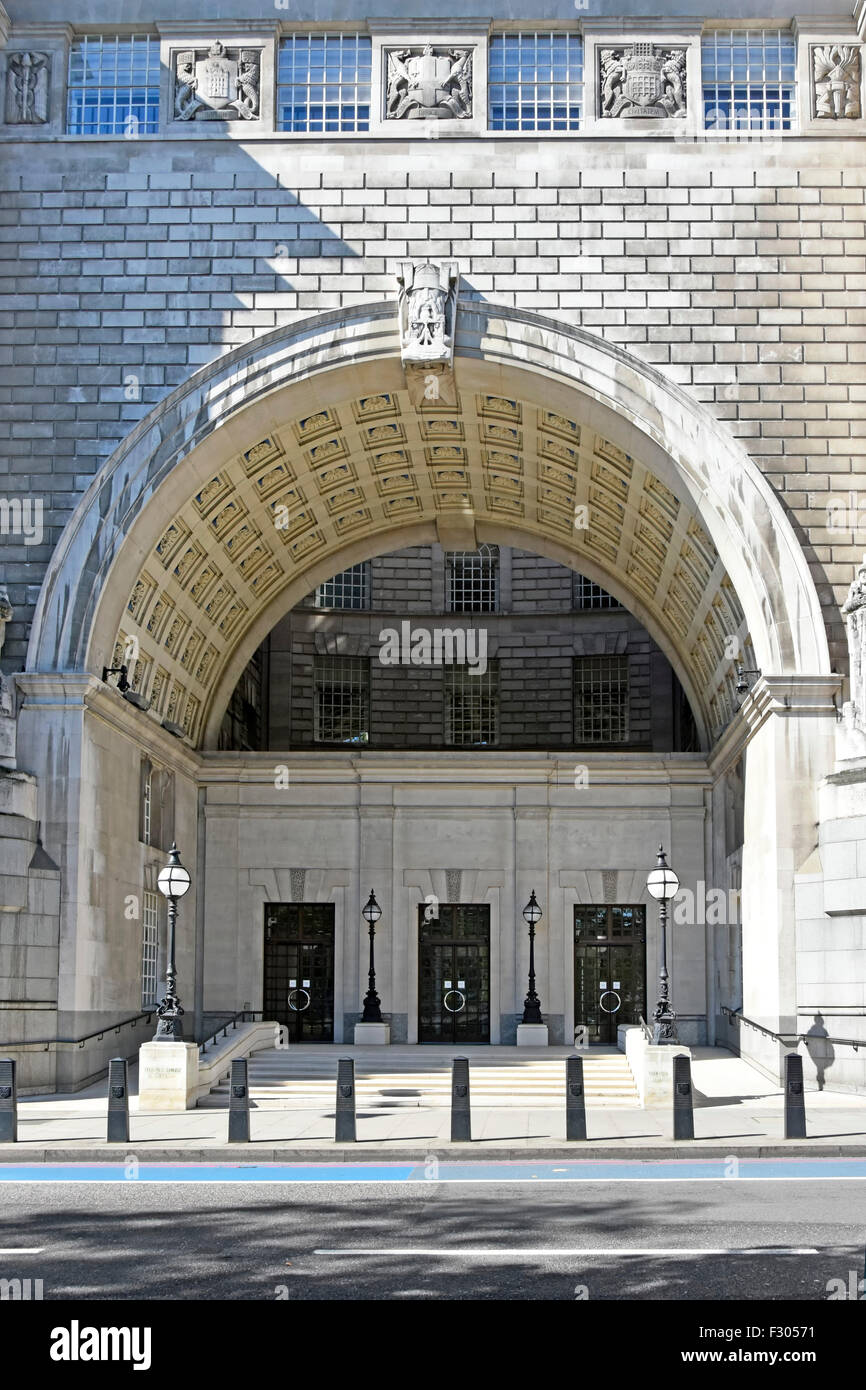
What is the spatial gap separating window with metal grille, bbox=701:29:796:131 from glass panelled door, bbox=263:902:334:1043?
820 inches

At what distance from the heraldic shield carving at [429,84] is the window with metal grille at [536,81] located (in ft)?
1.79

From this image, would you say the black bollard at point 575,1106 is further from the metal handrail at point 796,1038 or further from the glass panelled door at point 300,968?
the glass panelled door at point 300,968

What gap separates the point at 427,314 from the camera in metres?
27.9

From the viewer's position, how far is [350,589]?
4512 centimetres

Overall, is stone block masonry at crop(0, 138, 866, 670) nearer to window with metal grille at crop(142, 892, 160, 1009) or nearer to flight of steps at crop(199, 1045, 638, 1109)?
window with metal grille at crop(142, 892, 160, 1009)

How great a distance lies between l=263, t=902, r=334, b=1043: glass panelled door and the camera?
3816cm

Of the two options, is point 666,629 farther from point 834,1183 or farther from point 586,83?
point 834,1183

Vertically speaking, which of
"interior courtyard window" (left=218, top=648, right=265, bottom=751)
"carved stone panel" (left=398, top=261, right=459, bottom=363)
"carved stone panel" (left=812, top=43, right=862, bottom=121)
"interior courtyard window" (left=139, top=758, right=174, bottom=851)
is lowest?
"interior courtyard window" (left=139, top=758, right=174, bottom=851)

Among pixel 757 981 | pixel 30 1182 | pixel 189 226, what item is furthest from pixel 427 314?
pixel 30 1182

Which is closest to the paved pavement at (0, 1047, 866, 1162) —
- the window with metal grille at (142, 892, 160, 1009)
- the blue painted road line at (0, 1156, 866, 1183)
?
the blue painted road line at (0, 1156, 866, 1183)

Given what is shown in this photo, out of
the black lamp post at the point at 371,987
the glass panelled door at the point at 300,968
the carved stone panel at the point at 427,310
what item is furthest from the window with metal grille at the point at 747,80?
the glass panelled door at the point at 300,968

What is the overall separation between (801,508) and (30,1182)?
58.7 feet

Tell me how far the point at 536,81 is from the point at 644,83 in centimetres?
208

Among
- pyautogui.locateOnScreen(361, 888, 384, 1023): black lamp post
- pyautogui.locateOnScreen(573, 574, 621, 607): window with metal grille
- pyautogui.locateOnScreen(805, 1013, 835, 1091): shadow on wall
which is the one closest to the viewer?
pyautogui.locateOnScreen(805, 1013, 835, 1091): shadow on wall
